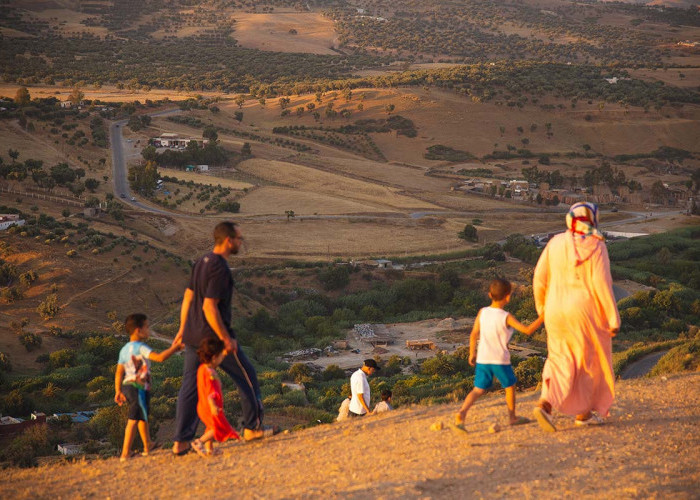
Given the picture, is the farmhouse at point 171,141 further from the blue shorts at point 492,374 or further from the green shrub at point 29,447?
the blue shorts at point 492,374

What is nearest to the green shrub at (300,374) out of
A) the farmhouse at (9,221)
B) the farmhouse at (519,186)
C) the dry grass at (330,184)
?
the farmhouse at (9,221)

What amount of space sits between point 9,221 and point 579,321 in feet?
118

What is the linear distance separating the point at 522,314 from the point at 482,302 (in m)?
5.52

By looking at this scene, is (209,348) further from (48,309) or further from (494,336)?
(48,309)

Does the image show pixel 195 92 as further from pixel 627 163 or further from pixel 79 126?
pixel 627 163

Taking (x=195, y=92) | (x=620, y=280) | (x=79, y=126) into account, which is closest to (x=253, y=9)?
(x=195, y=92)

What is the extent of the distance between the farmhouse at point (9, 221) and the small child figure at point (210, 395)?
32173 millimetres

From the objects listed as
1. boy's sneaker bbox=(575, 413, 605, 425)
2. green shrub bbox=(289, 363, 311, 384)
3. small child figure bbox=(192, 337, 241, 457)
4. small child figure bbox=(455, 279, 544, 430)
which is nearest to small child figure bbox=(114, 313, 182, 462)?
small child figure bbox=(192, 337, 241, 457)

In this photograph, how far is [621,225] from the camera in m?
58.2

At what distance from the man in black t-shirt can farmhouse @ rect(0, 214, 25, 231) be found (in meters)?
32.2

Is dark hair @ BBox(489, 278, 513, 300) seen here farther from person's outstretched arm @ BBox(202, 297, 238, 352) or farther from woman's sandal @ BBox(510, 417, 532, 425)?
person's outstretched arm @ BBox(202, 297, 238, 352)

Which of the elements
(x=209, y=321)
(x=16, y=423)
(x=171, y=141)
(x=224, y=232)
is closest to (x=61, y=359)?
(x=16, y=423)

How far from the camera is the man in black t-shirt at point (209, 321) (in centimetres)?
748

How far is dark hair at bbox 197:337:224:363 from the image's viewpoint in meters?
7.58
